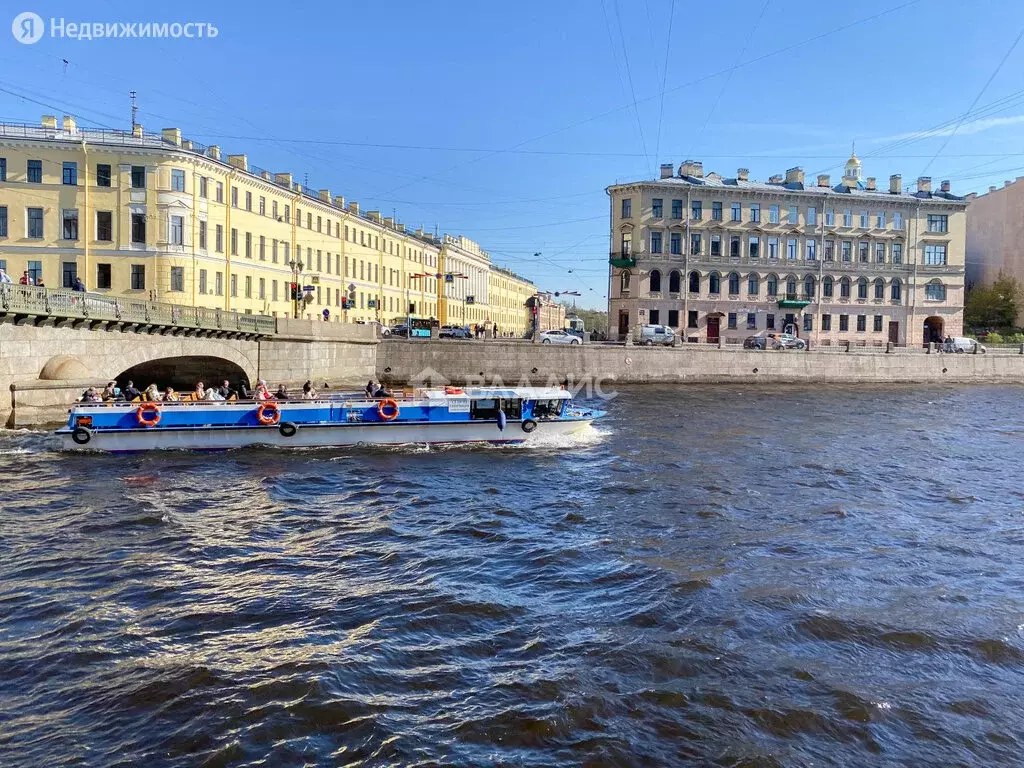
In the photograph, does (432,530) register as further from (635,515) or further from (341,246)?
(341,246)

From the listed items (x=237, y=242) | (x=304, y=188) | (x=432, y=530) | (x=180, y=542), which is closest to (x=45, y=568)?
(x=180, y=542)

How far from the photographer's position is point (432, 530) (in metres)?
13.9

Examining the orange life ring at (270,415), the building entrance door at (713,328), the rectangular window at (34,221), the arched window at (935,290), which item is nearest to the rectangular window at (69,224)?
the rectangular window at (34,221)

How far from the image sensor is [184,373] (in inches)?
1431

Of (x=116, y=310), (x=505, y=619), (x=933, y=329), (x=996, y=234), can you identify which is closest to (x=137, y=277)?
(x=116, y=310)

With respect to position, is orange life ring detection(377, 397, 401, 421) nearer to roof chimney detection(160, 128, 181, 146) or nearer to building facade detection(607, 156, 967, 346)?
roof chimney detection(160, 128, 181, 146)

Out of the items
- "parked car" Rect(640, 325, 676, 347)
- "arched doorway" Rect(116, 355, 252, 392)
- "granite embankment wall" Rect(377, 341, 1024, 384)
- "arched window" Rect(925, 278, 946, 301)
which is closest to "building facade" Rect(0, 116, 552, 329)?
"arched doorway" Rect(116, 355, 252, 392)

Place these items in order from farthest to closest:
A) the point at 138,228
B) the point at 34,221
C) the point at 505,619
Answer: the point at 138,228, the point at 34,221, the point at 505,619

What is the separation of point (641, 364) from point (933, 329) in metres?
30.4

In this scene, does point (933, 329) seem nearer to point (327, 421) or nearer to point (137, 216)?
point (327, 421)

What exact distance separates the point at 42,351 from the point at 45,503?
32.7ft

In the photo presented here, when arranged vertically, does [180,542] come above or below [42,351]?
below

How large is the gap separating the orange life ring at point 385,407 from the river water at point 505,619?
4.12 metres

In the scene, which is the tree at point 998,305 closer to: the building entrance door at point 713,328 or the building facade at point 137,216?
the building entrance door at point 713,328
